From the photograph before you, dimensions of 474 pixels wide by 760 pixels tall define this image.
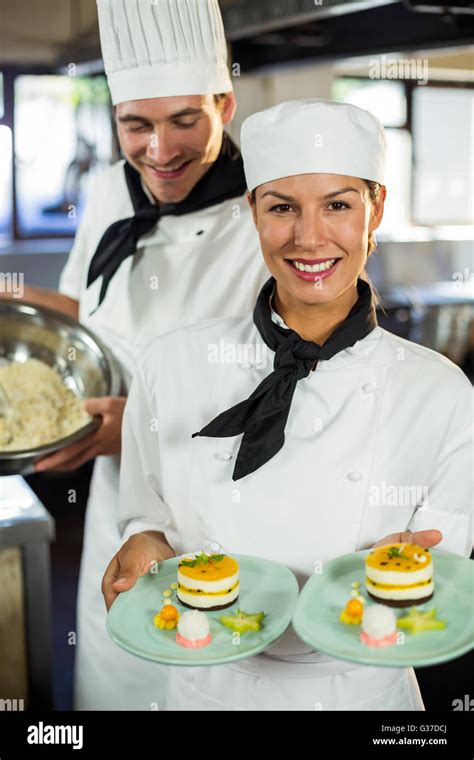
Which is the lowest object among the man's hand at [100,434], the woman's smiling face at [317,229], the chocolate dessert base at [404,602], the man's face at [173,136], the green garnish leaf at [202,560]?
the chocolate dessert base at [404,602]

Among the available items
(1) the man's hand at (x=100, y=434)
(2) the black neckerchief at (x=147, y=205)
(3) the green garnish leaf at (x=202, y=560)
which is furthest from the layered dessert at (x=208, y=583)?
(2) the black neckerchief at (x=147, y=205)

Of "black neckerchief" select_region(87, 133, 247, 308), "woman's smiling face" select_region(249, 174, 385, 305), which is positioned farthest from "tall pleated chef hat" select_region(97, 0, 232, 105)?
"woman's smiling face" select_region(249, 174, 385, 305)

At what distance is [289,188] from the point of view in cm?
117

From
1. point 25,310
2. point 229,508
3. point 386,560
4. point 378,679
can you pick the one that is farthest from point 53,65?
point 378,679

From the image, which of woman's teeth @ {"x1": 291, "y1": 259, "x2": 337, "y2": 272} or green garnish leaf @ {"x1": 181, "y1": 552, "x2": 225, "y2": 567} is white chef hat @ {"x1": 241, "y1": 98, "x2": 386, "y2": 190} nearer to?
woman's teeth @ {"x1": 291, "y1": 259, "x2": 337, "y2": 272}

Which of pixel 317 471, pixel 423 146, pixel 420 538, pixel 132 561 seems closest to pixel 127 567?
pixel 132 561

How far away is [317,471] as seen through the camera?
4.07ft

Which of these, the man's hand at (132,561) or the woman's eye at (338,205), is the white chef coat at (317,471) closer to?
the man's hand at (132,561)

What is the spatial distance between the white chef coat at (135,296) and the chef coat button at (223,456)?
23 cm

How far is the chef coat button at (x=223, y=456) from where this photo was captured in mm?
1271

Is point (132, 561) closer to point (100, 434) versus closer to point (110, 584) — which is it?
point (110, 584)

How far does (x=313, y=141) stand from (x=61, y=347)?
0.53 metres

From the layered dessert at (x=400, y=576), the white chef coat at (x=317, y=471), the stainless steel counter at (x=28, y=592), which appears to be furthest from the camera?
the stainless steel counter at (x=28, y=592)

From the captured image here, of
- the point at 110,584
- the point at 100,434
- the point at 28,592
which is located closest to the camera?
the point at 110,584
